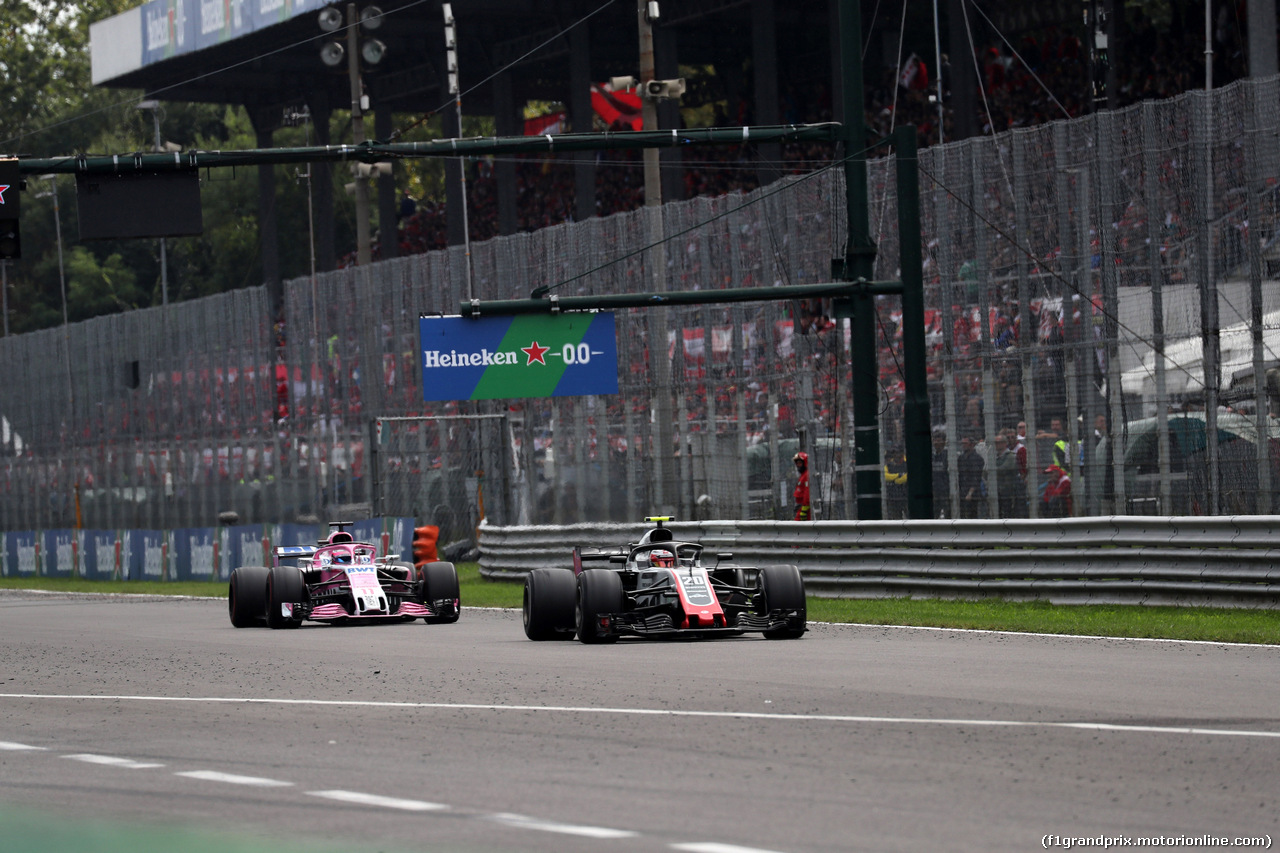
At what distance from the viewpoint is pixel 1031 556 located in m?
18.6

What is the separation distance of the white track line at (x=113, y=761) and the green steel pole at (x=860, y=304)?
45.7 ft

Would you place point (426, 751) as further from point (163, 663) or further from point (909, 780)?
point (163, 663)

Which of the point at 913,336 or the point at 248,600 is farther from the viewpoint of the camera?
the point at 913,336

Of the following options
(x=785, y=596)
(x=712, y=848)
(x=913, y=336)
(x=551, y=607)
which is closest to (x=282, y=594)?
(x=551, y=607)

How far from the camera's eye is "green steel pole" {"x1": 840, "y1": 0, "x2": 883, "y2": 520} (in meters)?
21.6

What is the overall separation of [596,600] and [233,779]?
768 centimetres

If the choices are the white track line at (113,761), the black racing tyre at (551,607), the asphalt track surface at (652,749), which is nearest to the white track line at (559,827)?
the asphalt track surface at (652,749)

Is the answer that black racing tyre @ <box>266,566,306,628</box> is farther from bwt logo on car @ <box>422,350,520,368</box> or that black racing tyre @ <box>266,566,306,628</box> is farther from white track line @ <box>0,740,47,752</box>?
white track line @ <box>0,740,47,752</box>

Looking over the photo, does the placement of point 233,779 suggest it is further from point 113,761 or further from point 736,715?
point 736,715

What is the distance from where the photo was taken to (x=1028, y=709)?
9867mm

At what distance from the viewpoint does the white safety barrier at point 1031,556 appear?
16547 mm

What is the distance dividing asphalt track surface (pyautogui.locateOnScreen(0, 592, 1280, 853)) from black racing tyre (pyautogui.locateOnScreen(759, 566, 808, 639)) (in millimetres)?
774

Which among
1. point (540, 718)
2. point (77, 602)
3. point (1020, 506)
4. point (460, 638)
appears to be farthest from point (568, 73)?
point (540, 718)

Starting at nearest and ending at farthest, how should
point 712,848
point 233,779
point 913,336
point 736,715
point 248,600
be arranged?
point 712,848 → point 233,779 → point 736,715 → point 248,600 → point 913,336
